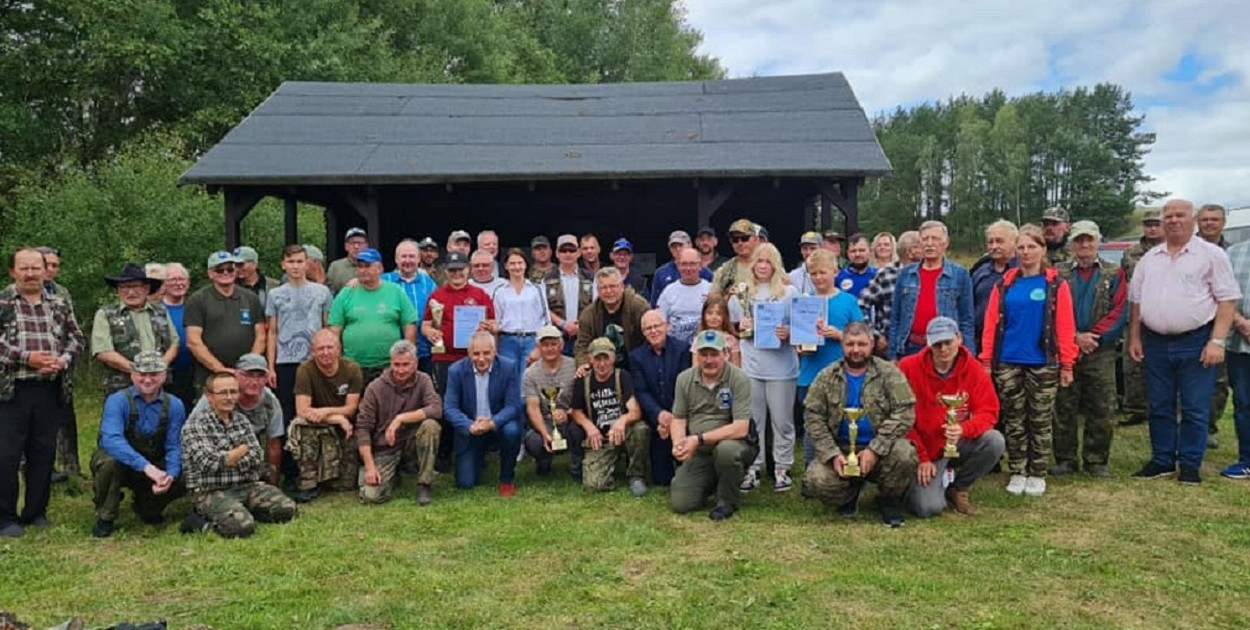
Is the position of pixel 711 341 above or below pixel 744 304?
below

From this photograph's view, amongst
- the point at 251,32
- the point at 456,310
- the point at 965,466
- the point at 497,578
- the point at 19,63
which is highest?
the point at 251,32

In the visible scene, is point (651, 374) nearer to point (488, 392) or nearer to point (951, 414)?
point (488, 392)

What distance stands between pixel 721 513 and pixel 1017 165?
172 ft

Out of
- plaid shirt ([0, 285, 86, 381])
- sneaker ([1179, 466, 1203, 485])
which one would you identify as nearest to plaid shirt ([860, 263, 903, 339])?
sneaker ([1179, 466, 1203, 485])

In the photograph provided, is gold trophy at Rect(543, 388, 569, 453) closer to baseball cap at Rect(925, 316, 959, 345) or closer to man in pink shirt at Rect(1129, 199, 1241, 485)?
baseball cap at Rect(925, 316, 959, 345)

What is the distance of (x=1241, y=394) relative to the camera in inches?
214

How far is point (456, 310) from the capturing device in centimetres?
602

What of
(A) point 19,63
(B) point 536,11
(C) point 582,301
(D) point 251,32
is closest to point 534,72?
(B) point 536,11

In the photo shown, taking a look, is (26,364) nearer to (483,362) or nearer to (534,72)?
(483,362)

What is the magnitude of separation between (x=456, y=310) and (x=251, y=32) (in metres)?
15.1

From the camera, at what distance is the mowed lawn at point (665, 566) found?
11.4ft

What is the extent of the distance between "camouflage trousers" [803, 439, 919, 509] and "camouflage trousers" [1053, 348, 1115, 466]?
5.49 feet

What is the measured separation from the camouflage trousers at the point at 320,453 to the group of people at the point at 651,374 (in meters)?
0.02

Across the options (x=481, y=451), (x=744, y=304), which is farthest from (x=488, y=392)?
(x=744, y=304)
